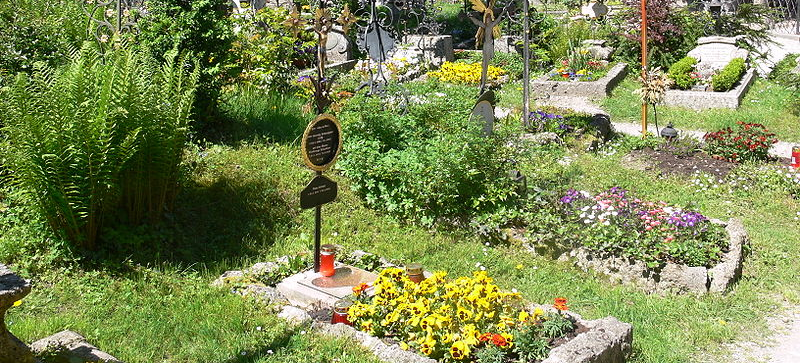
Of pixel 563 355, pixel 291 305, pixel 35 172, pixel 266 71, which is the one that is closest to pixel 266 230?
pixel 291 305

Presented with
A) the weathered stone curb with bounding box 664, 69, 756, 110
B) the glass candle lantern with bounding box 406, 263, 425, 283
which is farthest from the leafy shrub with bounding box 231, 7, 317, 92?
the weathered stone curb with bounding box 664, 69, 756, 110

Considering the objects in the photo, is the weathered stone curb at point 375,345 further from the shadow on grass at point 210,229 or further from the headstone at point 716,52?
the headstone at point 716,52

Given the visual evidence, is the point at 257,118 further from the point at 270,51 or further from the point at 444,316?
the point at 444,316

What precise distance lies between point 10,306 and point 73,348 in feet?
2.69

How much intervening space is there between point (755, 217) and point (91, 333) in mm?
6746

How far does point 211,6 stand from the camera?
8.65 meters

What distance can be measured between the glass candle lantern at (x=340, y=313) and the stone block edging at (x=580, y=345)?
0.28ft

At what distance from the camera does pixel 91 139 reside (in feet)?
19.5

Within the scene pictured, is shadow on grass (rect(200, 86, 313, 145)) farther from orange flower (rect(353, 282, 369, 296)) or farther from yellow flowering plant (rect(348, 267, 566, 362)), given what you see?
yellow flowering plant (rect(348, 267, 566, 362))

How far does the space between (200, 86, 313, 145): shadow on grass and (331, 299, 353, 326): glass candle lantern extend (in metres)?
3.80

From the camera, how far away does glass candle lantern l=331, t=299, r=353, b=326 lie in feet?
18.1

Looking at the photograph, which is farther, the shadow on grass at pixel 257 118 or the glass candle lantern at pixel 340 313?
the shadow on grass at pixel 257 118

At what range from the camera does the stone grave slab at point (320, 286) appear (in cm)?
598

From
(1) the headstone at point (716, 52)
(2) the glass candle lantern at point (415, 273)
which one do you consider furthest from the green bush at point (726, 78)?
(2) the glass candle lantern at point (415, 273)
